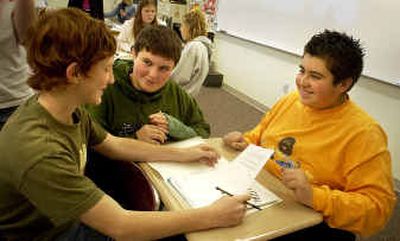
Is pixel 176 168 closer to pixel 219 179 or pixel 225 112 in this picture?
pixel 219 179

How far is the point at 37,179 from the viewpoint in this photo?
87 centimetres

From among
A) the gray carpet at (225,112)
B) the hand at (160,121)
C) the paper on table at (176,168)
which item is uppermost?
the hand at (160,121)

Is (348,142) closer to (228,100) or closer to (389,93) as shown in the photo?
(389,93)

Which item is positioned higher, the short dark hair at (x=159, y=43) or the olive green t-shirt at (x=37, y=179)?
the short dark hair at (x=159, y=43)

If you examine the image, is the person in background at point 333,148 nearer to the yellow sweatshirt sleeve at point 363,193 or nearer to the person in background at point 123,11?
the yellow sweatshirt sleeve at point 363,193

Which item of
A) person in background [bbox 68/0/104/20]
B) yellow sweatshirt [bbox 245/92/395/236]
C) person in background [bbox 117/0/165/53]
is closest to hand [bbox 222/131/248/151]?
yellow sweatshirt [bbox 245/92/395/236]

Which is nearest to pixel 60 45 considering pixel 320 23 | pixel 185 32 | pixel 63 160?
pixel 63 160

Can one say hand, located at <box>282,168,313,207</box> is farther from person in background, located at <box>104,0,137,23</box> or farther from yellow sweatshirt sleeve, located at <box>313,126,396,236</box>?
person in background, located at <box>104,0,137,23</box>

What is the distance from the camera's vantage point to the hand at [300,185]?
116 centimetres

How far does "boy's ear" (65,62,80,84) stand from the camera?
948mm

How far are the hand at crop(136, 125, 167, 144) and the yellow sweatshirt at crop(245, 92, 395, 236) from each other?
456 millimetres

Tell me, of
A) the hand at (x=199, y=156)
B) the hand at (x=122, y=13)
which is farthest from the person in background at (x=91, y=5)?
the hand at (x=122, y=13)

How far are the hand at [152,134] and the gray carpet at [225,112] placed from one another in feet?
6.92

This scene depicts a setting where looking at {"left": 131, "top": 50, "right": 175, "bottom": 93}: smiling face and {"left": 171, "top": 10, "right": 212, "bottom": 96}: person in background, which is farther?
{"left": 171, "top": 10, "right": 212, "bottom": 96}: person in background
